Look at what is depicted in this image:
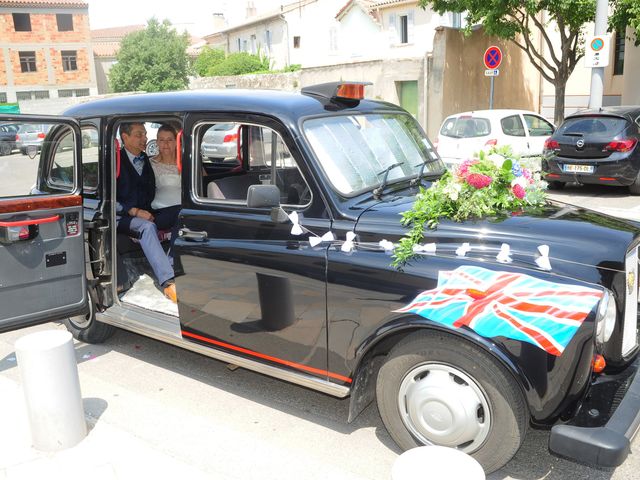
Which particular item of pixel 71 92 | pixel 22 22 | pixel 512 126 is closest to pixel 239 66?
pixel 71 92

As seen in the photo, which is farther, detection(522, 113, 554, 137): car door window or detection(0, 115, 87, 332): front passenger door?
detection(522, 113, 554, 137): car door window

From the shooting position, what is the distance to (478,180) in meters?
3.44

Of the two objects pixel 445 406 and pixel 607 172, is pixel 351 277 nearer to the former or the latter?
pixel 445 406

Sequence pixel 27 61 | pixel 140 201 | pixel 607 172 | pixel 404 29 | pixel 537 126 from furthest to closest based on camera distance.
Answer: pixel 27 61 < pixel 404 29 < pixel 537 126 < pixel 607 172 < pixel 140 201

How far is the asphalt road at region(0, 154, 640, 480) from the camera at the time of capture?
3.52 metres

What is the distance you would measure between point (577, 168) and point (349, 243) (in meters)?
9.52

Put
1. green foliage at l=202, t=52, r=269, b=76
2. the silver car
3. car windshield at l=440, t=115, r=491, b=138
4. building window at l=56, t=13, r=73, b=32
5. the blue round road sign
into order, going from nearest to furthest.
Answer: the silver car
car windshield at l=440, t=115, r=491, b=138
the blue round road sign
green foliage at l=202, t=52, r=269, b=76
building window at l=56, t=13, r=73, b=32

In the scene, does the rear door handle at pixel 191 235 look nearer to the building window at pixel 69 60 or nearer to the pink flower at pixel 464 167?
the pink flower at pixel 464 167

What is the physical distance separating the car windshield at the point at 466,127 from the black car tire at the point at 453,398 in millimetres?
10967

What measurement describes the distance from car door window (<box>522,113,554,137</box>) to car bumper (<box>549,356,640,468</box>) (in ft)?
39.7

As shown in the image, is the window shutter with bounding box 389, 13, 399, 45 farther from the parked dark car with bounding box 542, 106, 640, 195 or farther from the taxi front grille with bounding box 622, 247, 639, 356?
the taxi front grille with bounding box 622, 247, 639, 356

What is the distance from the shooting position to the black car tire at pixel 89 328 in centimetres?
536

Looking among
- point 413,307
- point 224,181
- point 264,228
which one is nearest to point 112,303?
point 224,181

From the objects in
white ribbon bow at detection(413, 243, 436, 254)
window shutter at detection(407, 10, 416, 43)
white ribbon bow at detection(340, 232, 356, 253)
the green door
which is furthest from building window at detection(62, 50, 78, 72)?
white ribbon bow at detection(413, 243, 436, 254)
